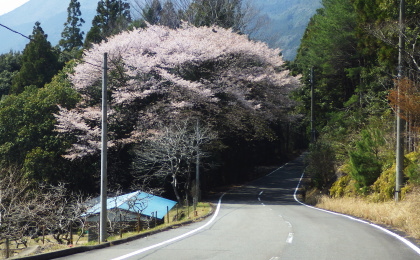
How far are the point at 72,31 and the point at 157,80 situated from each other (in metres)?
52.3

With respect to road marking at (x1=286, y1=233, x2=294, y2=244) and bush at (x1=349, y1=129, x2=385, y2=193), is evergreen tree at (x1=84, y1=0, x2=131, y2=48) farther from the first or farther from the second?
road marking at (x1=286, y1=233, x2=294, y2=244)

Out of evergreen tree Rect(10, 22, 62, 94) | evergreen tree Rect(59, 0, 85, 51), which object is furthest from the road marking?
evergreen tree Rect(59, 0, 85, 51)

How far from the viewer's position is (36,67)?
181ft

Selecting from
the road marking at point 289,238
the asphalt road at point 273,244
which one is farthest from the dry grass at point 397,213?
the road marking at point 289,238

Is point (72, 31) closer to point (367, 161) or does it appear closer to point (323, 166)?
point (323, 166)

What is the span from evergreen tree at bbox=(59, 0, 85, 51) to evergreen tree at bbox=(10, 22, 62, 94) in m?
20.4

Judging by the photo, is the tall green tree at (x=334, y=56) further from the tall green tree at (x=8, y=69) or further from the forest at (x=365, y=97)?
the tall green tree at (x=8, y=69)

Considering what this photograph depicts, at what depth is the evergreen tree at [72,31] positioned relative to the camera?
78875 mm

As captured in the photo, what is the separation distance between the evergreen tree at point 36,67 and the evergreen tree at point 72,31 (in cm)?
2045

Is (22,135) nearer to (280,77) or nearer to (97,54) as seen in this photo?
(97,54)

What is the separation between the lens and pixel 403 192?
19.6 meters

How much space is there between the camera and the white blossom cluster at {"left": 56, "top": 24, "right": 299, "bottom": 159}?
32656mm

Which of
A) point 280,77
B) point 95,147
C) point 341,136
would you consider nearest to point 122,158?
point 95,147

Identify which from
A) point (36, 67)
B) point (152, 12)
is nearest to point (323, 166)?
point (152, 12)
